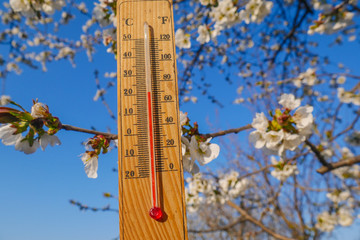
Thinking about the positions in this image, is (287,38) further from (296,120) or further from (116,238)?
(116,238)

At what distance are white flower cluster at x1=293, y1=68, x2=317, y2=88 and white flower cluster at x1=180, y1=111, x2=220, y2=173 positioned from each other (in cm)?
237

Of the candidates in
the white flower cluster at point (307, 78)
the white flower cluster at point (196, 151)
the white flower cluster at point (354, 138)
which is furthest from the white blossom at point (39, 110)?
the white flower cluster at point (354, 138)

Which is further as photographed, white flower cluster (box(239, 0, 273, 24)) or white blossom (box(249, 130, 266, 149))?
white flower cluster (box(239, 0, 273, 24))

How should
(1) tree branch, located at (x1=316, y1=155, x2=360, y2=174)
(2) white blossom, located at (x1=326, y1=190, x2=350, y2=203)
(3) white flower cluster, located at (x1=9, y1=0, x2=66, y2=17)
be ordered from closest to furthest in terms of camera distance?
(1) tree branch, located at (x1=316, y1=155, x2=360, y2=174)
(3) white flower cluster, located at (x1=9, y1=0, x2=66, y2=17)
(2) white blossom, located at (x1=326, y1=190, x2=350, y2=203)

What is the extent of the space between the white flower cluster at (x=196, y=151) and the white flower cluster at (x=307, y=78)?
237 cm

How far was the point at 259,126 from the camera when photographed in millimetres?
1121

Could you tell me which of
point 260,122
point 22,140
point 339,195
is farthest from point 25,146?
point 339,195

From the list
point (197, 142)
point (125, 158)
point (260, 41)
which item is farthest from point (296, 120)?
point (260, 41)

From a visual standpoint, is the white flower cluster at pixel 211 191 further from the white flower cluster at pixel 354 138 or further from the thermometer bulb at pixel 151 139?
the thermometer bulb at pixel 151 139

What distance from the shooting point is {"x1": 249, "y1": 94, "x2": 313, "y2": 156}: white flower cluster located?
3.61ft

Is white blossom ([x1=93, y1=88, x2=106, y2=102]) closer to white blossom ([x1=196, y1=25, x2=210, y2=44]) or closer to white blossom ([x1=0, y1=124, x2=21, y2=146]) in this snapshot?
white blossom ([x1=196, y1=25, x2=210, y2=44])

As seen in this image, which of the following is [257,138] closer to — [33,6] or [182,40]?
[182,40]

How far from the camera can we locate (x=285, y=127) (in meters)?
1.11

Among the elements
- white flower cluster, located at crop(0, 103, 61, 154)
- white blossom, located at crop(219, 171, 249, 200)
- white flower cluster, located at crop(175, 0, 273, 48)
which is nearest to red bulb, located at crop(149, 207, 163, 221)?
white flower cluster, located at crop(0, 103, 61, 154)
